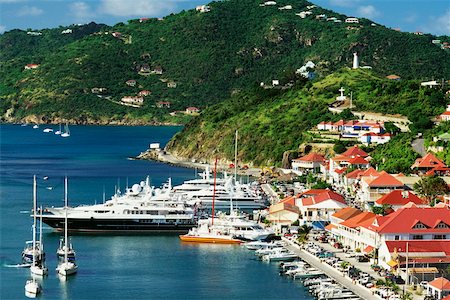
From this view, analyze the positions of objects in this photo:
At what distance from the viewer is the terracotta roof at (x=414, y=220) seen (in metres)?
41.4

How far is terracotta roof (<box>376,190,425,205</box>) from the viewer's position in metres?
52.1

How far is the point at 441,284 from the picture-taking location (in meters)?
35.1

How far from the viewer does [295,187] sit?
66125 mm

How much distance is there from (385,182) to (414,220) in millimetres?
15264

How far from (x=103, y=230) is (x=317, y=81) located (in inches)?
2036

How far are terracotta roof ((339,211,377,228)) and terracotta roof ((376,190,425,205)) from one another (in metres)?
6.01

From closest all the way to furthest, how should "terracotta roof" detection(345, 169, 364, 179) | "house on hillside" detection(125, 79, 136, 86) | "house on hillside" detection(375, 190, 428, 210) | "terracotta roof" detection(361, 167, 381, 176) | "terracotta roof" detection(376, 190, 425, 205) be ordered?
"house on hillside" detection(375, 190, 428, 210), "terracotta roof" detection(376, 190, 425, 205), "terracotta roof" detection(361, 167, 381, 176), "terracotta roof" detection(345, 169, 364, 179), "house on hillside" detection(125, 79, 136, 86)

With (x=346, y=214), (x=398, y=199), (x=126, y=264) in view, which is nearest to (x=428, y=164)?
(x=398, y=199)

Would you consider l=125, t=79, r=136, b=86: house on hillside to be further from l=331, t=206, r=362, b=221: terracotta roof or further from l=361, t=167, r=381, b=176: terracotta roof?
l=331, t=206, r=362, b=221: terracotta roof

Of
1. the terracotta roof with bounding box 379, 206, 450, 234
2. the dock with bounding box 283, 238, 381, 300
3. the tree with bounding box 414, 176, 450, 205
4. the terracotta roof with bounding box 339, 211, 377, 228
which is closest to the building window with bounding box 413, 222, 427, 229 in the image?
the terracotta roof with bounding box 379, 206, 450, 234

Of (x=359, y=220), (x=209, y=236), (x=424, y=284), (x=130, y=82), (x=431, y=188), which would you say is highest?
(x=130, y=82)

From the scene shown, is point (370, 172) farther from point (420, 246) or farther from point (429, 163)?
point (420, 246)

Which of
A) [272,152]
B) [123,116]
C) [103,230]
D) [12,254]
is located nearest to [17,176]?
[272,152]

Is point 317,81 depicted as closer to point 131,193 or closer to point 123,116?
point 131,193
